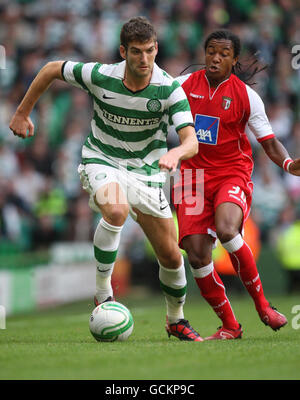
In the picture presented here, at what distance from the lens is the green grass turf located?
4445 millimetres

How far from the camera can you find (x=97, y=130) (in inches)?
257

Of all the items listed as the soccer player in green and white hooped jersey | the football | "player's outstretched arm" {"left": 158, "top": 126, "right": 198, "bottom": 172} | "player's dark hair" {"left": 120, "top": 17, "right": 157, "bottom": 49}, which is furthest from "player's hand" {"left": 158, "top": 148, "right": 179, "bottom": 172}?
the football

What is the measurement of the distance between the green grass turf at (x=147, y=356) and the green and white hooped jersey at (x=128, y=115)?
142 cm

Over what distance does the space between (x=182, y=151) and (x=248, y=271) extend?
4.50 ft

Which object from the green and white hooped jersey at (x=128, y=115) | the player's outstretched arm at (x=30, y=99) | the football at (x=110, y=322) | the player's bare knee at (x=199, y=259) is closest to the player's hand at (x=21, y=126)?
the player's outstretched arm at (x=30, y=99)

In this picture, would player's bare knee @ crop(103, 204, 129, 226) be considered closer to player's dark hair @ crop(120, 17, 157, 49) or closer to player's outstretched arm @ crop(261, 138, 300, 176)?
player's dark hair @ crop(120, 17, 157, 49)

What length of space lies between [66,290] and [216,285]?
23.1 feet

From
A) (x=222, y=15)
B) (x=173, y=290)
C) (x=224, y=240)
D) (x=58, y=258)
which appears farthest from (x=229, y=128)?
(x=222, y=15)

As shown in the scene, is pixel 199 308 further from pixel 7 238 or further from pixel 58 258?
pixel 7 238

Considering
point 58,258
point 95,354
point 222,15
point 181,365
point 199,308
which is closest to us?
point 181,365

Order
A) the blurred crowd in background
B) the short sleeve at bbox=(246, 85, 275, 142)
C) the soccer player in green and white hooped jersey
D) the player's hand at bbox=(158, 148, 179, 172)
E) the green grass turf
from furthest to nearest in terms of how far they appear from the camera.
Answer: the blurred crowd in background → the short sleeve at bbox=(246, 85, 275, 142) → the soccer player in green and white hooped jersey → the player's hand at bbox=(158, 148, 179, 172) → the green grass turf

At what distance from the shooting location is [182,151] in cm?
572

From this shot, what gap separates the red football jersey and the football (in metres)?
1.49

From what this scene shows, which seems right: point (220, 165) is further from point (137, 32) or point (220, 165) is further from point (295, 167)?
point (137, 32)
